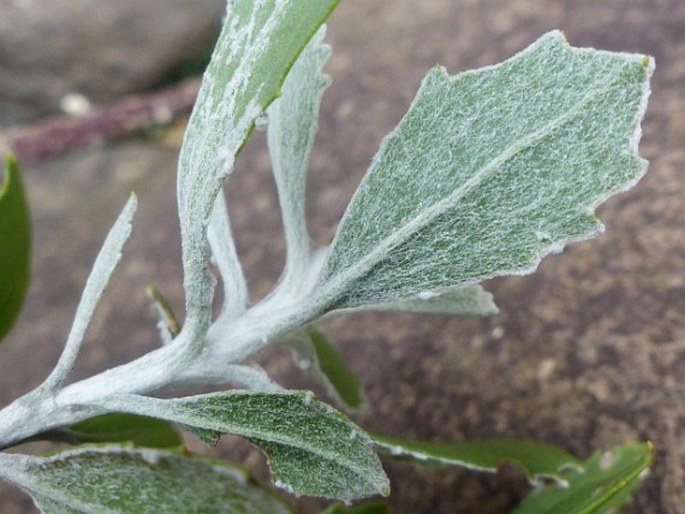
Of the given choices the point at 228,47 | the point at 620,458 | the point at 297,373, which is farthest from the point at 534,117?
the point at 297,373

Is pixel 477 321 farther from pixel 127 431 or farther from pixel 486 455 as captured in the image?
pixel 127 431

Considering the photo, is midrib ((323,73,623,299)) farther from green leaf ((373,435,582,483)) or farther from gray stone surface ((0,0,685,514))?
gray stone surface ((0,0,685,514))

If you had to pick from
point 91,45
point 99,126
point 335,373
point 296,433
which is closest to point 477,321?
point 335,373

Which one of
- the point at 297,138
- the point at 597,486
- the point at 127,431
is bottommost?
the point at 597,486

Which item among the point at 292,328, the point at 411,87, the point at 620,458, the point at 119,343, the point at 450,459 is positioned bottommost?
the point at 620,458

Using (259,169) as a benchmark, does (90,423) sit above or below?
below

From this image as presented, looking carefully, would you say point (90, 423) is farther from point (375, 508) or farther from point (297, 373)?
point (297, 373)

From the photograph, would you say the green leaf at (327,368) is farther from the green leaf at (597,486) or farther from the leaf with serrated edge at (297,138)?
the green leaf at (597,486)
